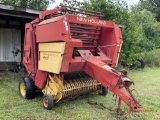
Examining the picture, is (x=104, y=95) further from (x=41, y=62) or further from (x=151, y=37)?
(x=151, y=37)

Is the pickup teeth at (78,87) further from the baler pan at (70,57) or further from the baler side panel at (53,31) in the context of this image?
the baler side panel at (53,31)

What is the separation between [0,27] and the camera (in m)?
9.09

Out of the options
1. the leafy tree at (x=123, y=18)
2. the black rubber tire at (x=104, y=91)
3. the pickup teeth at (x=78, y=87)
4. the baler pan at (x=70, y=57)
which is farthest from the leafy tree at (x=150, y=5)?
the pickup teeth at (x=78, y=87)

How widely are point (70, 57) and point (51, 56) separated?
42 cm

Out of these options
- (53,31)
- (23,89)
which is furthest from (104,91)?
(53,31)

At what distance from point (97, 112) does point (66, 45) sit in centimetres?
148

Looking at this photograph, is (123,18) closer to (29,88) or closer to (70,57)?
(29,88)

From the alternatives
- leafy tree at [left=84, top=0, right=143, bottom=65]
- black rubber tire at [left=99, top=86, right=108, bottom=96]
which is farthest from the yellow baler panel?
leafy tree at [left=84, top=0, right=143, bottom=65]

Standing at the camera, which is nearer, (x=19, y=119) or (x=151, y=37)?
(x=19, y=119)

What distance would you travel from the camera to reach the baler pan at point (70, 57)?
13.7 ft

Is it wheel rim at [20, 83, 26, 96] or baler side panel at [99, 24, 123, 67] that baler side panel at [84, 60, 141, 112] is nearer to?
baler side panel at [99, 24, 123, 67]

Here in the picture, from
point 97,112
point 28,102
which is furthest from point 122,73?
point 28,102

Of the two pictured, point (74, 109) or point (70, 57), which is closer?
point (70, 57)

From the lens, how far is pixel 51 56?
14.9 ft
